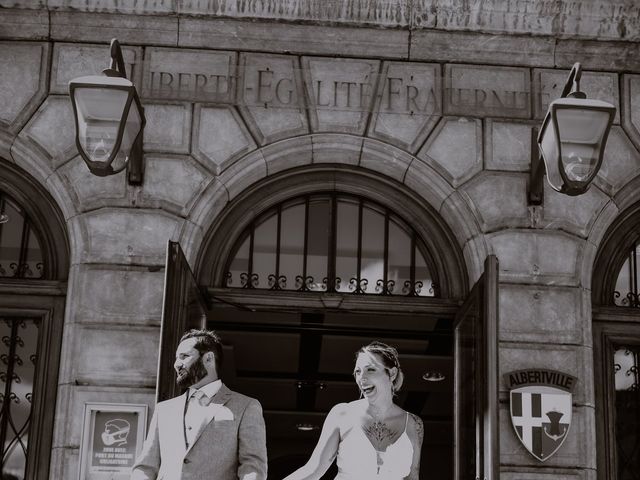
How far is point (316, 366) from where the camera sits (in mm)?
15117

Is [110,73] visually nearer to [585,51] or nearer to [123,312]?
[123,312]

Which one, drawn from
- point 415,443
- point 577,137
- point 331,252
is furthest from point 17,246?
point 415,443

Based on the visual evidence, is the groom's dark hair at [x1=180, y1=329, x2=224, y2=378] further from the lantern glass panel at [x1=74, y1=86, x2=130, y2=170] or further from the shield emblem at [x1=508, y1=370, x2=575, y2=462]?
the shield emblem at [x1=508, y1=370, x2=575, y2=462]

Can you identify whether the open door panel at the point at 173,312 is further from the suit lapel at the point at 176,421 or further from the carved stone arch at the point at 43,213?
the suit lapel at the point at 176,421

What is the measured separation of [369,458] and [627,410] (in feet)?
14.7

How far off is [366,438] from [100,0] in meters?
5.59

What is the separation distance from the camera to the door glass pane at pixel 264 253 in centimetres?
1043

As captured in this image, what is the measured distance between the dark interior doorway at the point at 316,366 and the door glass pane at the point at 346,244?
34 centimetres

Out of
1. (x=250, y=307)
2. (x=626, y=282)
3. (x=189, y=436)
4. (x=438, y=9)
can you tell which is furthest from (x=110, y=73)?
(x=626, y=282)

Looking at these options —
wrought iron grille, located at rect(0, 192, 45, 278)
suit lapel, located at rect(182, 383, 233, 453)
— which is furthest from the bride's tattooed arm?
wrought iron grille, located at rect(0, 192, 45, 278)

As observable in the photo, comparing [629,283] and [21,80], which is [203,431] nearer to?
[21,80]

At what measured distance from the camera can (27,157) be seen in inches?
402

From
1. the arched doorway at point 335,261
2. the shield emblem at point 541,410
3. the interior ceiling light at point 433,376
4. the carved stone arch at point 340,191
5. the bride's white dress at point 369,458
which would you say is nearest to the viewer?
the bride's white dress at point 369,458

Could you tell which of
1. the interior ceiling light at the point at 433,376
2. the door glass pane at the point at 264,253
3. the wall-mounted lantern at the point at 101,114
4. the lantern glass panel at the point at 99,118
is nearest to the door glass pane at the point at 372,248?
the door glass pane at the point at 264,253
